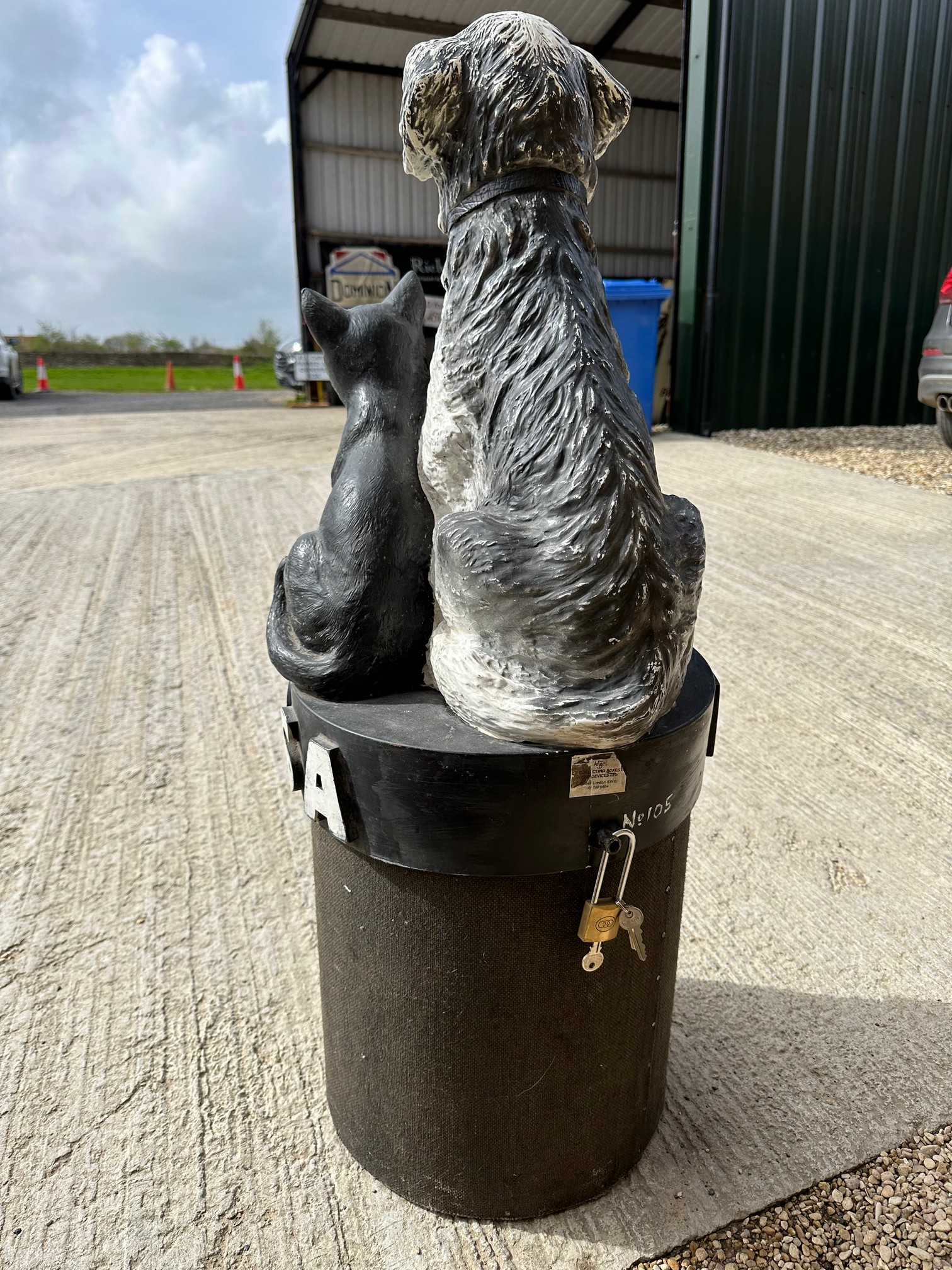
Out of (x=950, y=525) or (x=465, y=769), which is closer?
(x=465, y=769)

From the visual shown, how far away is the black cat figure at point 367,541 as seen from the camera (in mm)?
1554

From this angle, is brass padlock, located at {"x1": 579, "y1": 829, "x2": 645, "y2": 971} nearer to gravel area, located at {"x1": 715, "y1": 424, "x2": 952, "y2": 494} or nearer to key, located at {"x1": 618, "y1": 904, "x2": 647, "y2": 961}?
key, located at {"x1": 618, "y1": 904, "x2": 647, "y2": 961}

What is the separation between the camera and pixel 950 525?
5266mm

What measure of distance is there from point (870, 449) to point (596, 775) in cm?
737

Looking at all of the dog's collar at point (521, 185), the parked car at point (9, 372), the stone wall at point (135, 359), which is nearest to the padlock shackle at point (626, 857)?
the dog's collar at point (521, 185)

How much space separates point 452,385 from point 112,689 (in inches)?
107

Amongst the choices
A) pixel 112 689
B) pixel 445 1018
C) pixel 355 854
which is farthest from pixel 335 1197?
pixel 112 689

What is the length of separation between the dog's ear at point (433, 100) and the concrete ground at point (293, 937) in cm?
183

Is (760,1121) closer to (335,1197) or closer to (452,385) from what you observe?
(335,1197)

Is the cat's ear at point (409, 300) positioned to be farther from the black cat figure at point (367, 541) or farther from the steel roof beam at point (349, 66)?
the steel roof beam at point (349, 66)

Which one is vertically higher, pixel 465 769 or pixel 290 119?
pixel 290 119

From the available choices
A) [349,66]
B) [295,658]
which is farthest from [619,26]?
[295,658]

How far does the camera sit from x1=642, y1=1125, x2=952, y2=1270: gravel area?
1.57 m

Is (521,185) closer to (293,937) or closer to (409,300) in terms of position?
(409,300)
